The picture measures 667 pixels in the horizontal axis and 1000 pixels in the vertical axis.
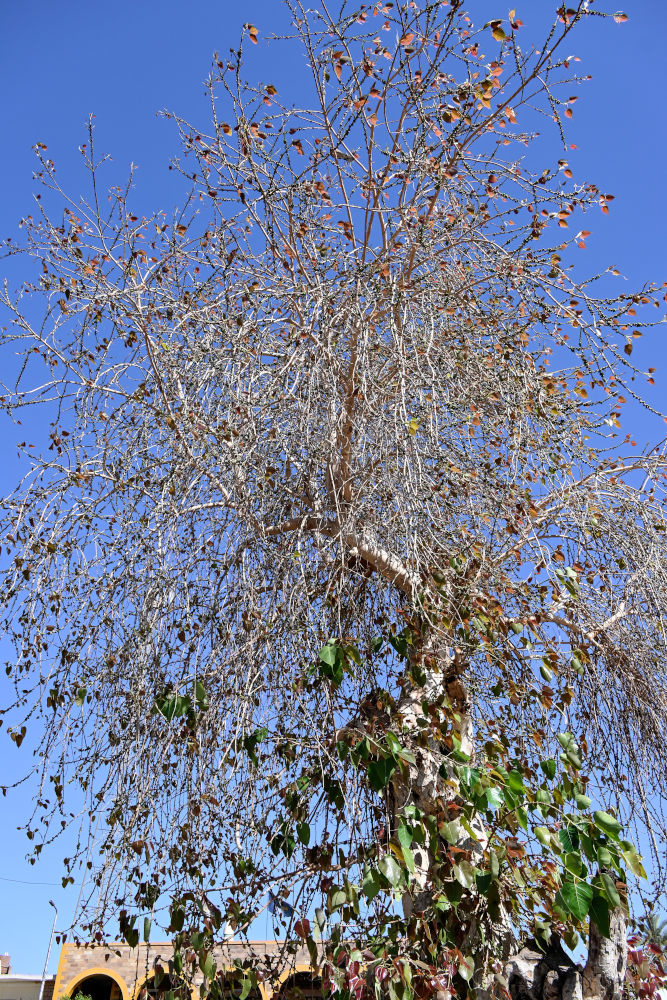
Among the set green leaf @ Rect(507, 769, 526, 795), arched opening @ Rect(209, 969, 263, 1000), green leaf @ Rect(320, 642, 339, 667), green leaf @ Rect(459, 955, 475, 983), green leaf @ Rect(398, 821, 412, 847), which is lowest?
green leaf @ Rect(459, 955, 475, 983)

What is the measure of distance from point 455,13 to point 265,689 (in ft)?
9.69

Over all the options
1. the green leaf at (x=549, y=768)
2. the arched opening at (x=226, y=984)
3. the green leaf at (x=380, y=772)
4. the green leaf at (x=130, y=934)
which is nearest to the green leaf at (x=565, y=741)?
the green leaf at (x=549, y=768)

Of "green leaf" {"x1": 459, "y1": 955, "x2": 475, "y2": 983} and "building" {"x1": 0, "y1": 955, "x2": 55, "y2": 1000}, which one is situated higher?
"building" {"x1": 0, "y1": 955, "x2": 55, "y2": 1000}

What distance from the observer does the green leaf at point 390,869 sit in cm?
257

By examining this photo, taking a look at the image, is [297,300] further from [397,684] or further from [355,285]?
[397,684]

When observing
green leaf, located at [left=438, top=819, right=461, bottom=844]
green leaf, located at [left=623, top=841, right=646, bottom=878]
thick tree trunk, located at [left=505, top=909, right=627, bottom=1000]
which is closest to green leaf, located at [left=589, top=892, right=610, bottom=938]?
green leaf, located at [left=623, top=841, right=646, bottom=878]

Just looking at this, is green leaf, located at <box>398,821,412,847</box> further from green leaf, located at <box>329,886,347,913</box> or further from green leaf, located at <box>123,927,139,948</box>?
green leaf, located at <box>123,927,139,948</box>

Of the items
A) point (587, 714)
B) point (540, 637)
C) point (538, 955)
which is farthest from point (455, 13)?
point (538, 955)

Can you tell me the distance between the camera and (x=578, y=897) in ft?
8.03

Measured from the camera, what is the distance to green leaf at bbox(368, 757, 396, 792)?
2.71 metres

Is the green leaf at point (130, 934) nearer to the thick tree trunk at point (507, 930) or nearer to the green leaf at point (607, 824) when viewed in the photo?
the thick tree trunk at point (507, 930)

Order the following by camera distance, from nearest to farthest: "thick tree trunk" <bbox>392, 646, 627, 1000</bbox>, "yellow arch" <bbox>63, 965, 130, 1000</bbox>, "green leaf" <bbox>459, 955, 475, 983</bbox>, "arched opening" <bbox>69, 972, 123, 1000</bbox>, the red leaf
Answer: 1. "green leaf" <bbox>459, 955, 475, 983</bbox>
2. the red leaf
3. "thick tree trunk" <bbox>392, 646, 627, 1000</bbox>
4. "yellow arch" <bbox>63, 965, 130, 1000</bbox>
5. "arched opening" <bbox>69, 972, 123, 1000</bbox>

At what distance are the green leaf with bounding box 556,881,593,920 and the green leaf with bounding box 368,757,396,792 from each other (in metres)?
0.62

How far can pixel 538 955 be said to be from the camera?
3658 millimetres
